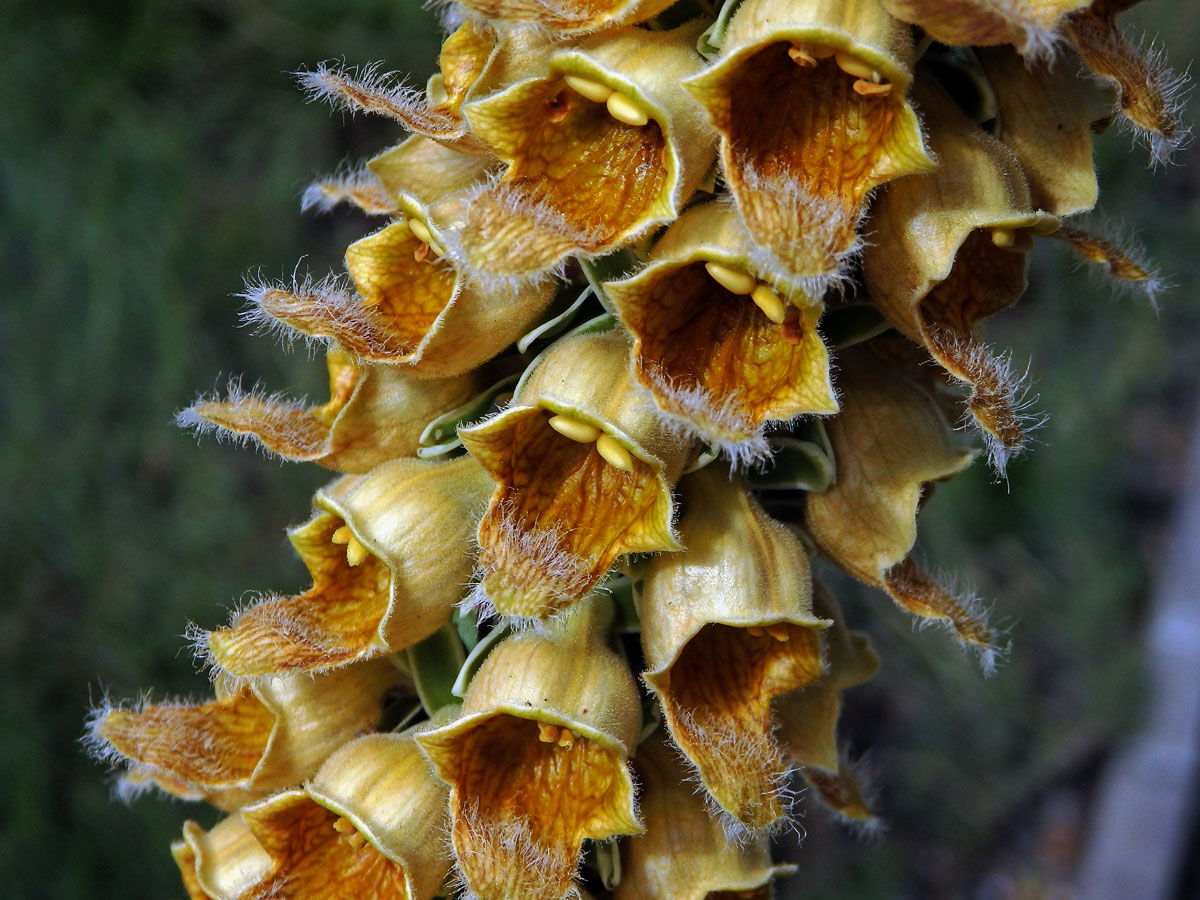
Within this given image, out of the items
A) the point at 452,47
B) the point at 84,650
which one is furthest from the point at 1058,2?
the point at 84,650

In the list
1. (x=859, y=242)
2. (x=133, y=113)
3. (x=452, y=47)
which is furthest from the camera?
(x=133, y=113)

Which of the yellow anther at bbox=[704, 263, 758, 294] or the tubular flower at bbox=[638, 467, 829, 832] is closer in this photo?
the yellow anther at bbox=[704, 263, 758, 294]

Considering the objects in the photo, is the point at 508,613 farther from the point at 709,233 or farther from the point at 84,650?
the point at 84,650

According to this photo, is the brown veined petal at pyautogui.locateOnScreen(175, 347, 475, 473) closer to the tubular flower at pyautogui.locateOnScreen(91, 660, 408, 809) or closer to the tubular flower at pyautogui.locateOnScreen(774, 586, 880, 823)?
the tubular flower at pyautogui.locateOnScreen(91, 660, 408, 809)

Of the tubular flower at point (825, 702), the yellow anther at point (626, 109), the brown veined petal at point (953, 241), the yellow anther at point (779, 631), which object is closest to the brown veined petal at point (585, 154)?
the yellow anther at point (626, 109)

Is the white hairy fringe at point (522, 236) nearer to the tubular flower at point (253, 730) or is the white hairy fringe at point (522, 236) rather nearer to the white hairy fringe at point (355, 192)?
the white hairy fringe at point (355, 192)

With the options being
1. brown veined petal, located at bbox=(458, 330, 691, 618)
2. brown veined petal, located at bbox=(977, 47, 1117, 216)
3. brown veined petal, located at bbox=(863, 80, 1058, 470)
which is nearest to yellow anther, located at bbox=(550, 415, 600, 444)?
brown veined petal, located at bbox=(458, 330, 691, 618)

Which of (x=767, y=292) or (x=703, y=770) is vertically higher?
(x=767, y=292)

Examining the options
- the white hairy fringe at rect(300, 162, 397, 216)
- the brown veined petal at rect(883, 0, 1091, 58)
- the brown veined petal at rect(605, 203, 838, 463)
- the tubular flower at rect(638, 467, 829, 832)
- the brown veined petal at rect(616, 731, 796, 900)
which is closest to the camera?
the brown veined petal at rect(883, 0, 1091, 58)
